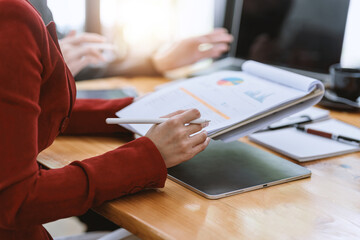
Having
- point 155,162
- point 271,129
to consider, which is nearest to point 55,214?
point 155,162

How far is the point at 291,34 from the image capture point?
4.60 feet

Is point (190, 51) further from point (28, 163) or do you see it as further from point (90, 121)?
point (28, 163)

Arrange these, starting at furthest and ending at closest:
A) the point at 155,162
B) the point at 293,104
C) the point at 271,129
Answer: the point at 271,129 → the point at 293,104 → the point at 155,162

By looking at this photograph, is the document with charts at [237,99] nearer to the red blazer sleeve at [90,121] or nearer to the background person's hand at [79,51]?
the red blazer sleeve at [90,121]

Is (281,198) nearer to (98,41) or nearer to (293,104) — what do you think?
(293,104)

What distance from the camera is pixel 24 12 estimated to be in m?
0.55

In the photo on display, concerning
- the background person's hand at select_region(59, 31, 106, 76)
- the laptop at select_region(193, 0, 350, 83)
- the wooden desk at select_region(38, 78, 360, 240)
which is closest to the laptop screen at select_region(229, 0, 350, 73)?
the laptop at select_region(193, 0, 350, 83)

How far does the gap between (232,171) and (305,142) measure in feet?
0.83

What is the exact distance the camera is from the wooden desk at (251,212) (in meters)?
0.55

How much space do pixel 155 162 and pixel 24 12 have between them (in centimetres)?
28

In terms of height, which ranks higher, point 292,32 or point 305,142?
point 292,32

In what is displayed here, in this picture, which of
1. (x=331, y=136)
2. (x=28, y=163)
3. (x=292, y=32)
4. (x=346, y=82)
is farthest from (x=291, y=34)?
(x=28, y=163)

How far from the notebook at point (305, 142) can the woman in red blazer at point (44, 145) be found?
23 cm

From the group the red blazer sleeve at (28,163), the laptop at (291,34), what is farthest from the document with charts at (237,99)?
the laptop at (291,34)
